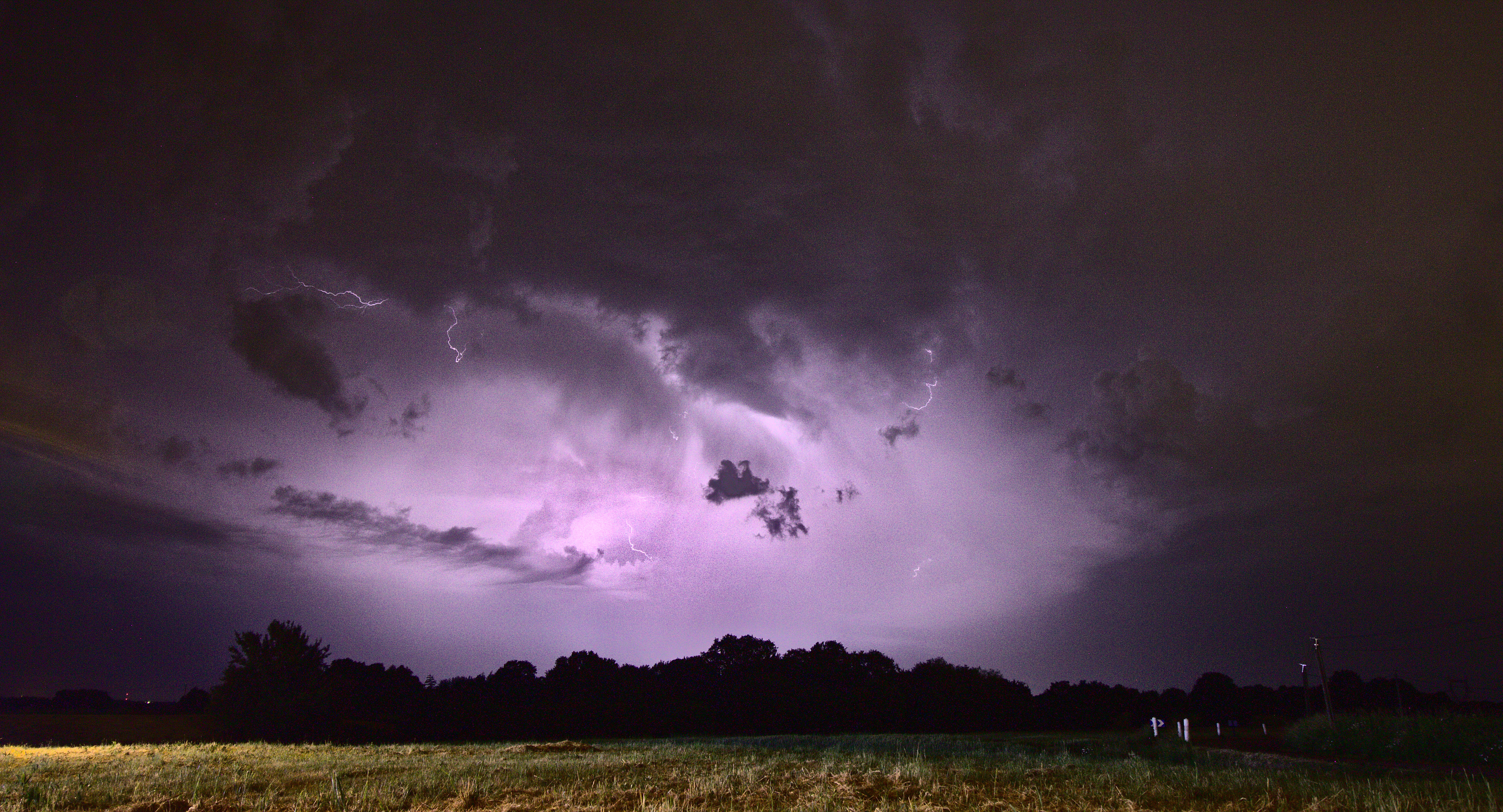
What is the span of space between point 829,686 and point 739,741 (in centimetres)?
4742

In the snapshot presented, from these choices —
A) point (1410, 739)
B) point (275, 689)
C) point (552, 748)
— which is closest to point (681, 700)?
point (275, 689)

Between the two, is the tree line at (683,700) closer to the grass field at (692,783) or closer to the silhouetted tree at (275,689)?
the silhouetted tree at (275,689)

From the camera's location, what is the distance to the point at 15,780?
1888 cm

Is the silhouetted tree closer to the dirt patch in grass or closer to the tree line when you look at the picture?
the tree line

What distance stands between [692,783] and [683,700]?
71650mm

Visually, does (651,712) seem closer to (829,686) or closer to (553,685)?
(553,685)

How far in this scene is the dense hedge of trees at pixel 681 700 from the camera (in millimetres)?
68125

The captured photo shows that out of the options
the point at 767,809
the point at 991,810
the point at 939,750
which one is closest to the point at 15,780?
the point at 767,809

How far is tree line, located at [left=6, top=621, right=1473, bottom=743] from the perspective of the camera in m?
68.0

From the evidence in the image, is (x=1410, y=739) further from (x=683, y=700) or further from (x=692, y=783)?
(x=683, y=700)

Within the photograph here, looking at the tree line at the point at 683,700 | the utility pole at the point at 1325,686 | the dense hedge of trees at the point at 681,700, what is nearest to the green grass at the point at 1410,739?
the utility pole at the point at 1325,686

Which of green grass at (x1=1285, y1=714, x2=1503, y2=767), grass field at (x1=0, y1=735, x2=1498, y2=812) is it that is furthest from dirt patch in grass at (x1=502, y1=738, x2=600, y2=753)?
green grass at (x1=1285, y1=714, x2=1503, y2=767)

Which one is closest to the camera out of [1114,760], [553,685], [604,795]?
[604,795]

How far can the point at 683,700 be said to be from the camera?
278 ft
